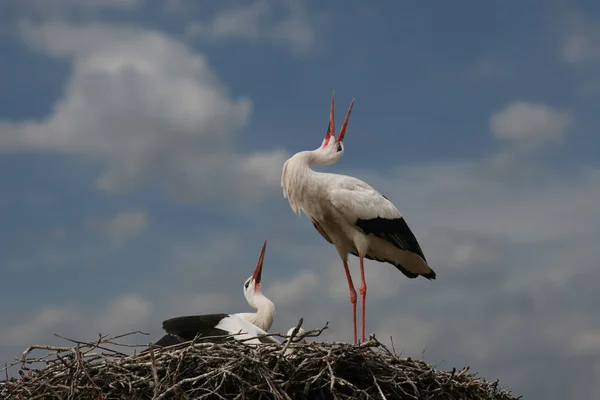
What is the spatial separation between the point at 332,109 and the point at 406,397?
3142 millimetres

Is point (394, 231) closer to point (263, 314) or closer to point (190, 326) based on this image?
Result: point (263, 314)

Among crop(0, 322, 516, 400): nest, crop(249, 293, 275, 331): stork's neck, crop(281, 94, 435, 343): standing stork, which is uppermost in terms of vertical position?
crop(281, 94, 435, 343): standing stork

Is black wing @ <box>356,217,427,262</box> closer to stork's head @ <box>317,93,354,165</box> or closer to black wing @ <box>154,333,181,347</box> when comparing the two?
stork's head @ <box>317,93,354,165</box>

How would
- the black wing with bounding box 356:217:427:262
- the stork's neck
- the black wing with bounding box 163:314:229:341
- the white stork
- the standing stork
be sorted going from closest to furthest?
the white stork → the black wing with bounding box 163:314:229:341 → the standing stork → the black wing with bounding box 356:217:427:262 → the stork's neck

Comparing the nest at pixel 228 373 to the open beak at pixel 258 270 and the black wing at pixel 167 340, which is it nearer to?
the black wing at pixel 167 340

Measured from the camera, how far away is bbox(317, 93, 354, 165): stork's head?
7.27m

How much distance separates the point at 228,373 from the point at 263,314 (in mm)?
3586

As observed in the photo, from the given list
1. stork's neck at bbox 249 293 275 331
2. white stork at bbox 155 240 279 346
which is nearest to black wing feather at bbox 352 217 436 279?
stork's neck at bbox 249 293 275 331

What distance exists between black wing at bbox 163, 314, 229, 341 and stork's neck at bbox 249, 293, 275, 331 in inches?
71.7

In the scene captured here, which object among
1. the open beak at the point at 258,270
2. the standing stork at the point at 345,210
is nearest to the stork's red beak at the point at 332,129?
the standing stork at the point at 345,210

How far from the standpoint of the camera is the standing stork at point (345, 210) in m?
7.08

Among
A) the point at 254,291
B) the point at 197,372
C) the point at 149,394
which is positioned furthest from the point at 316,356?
the point at 254,291

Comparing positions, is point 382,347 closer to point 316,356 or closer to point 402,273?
point 316,356

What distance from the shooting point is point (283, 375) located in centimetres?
479
